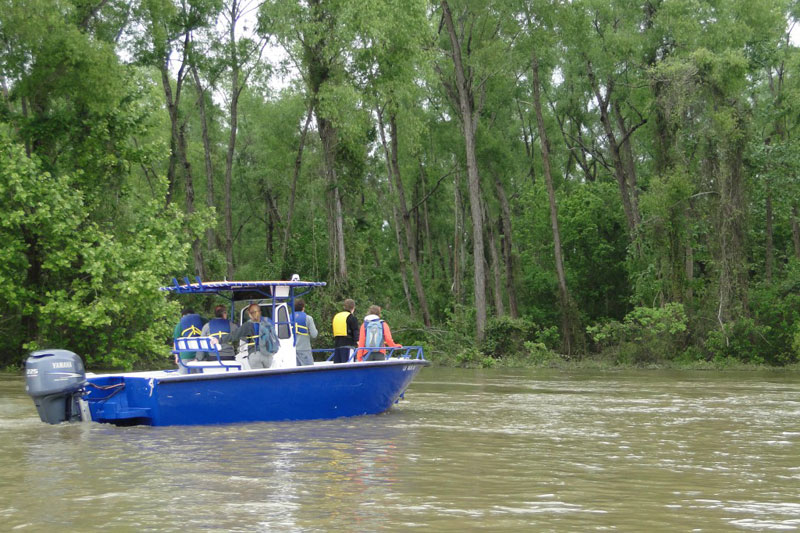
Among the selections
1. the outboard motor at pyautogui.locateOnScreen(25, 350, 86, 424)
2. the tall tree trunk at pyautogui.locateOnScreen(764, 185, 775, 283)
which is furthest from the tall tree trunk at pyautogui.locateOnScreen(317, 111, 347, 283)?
the outboard motor at pyautogui.locateOnScreen(25, 350, 86, 424)

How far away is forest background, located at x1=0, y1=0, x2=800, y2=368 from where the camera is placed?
26.3 metres

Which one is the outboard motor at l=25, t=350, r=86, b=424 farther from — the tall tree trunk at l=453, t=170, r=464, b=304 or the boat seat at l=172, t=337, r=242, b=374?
the tall tree trunk at l=453, t=170, r=464, b=304

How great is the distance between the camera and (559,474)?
33.2 ft

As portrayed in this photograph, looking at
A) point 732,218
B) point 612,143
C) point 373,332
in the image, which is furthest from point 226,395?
point 612,143

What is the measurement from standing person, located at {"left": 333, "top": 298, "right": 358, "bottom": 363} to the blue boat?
100cm

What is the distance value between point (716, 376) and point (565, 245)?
19.4 metres

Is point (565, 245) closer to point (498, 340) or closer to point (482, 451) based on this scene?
point (498, 340)

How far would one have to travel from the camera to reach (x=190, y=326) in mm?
16156

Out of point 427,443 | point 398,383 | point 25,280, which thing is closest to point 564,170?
point 25,280

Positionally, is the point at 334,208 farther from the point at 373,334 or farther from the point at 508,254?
the point at 373,334

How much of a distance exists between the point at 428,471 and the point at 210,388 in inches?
208

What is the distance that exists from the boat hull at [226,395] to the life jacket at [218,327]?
105 centimetres

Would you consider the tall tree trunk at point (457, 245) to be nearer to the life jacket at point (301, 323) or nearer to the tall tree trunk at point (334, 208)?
the tall tree trunk at point (334, 208)

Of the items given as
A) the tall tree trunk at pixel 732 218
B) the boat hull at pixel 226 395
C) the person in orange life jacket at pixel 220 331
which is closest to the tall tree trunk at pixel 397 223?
the tall tree trunk at pixel 732 218
